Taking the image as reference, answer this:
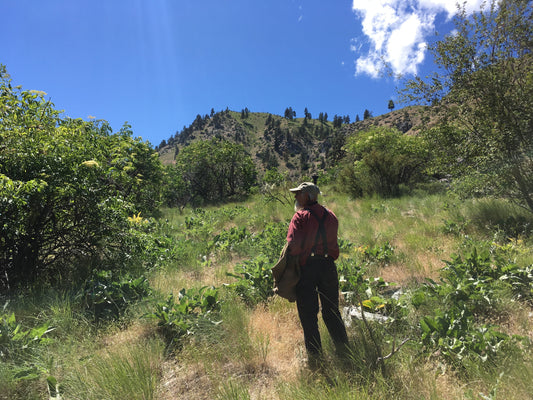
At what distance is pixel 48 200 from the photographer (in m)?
4.31

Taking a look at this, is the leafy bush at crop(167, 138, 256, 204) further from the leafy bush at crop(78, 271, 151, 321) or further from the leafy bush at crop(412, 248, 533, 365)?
the leafy bush at crop(412, 248, 533, 365)

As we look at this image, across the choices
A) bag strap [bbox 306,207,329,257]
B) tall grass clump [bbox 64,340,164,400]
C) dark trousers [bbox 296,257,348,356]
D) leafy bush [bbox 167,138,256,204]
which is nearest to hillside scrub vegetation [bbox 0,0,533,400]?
tall grass clump [bbox 64,340,164,400]

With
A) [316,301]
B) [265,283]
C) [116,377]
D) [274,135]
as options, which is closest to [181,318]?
[116,377]

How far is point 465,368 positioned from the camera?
2.26 metres

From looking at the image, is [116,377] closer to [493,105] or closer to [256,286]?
[256,286]

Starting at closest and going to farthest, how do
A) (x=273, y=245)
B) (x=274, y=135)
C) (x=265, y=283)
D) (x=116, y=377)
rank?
(x=116, y=377) → (x=265, y=283) → (x=273, y=245) → (x=274, y=135)

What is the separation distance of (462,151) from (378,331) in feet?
19.9

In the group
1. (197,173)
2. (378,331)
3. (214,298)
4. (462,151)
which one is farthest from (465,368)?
(197,173)

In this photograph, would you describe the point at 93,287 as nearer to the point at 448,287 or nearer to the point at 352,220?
the point at 448,287

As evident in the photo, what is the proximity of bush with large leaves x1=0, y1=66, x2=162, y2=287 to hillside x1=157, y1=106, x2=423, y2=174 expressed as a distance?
88331 millimetres

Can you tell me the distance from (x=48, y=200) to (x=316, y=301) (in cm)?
482

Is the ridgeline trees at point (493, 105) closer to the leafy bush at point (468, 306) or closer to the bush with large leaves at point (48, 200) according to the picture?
the leafy bush at point (468, 306)

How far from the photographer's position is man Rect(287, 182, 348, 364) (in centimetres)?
271

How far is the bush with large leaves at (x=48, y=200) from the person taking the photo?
3834 millimetres
